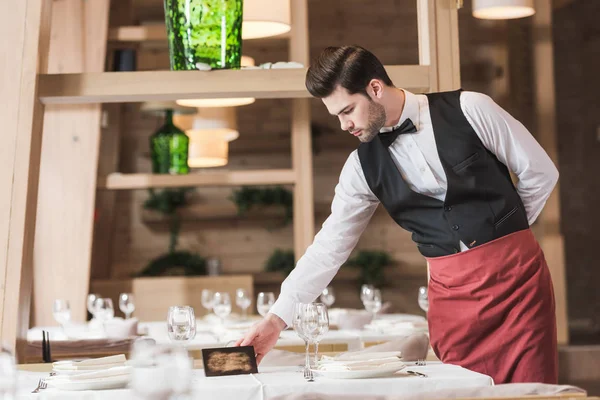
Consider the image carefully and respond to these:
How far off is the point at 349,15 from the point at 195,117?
3.40 metres

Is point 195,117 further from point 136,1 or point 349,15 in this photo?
point 349,15

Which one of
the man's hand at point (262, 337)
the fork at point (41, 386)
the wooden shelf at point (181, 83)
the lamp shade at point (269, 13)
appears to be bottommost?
the fork at point (41, 386)

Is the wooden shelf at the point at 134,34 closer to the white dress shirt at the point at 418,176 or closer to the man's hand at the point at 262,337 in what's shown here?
the white dress shirt at the point at 418,176

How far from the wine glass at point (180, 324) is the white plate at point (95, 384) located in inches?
10.2

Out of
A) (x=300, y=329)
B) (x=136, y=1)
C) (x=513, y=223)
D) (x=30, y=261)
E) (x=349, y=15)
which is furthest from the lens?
(x=349, y=15)

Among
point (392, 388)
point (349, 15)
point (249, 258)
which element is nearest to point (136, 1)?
point (349, 15)

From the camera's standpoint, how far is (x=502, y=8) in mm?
5047

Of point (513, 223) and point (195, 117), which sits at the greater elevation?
point (195, 117)

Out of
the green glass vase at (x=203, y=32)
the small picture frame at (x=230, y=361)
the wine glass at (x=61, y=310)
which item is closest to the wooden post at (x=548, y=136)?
the wine glass at (x=61, y=310)

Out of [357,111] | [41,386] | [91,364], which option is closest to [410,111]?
[357,111]

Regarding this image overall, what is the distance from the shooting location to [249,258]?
8.63 m

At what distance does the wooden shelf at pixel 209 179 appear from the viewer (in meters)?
5.65

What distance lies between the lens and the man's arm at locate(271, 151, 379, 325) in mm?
2754

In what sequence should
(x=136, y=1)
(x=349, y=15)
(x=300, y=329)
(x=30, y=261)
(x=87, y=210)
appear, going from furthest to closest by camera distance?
(x=349, y=15), (x=136, y=1), (x=87, y=210), (x=30, y=261), (x=300, y=329)
